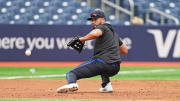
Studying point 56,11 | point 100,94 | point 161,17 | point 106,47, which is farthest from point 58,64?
point 106,47

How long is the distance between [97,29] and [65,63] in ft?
37.5

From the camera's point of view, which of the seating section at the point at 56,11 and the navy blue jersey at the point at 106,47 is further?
the seating section at the point at 56,11

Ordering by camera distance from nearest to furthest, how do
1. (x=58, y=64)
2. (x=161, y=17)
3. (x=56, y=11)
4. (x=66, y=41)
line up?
(x=58, y=64)
(x=66, y=41)
(x=161, y=17)
(x=56, y=11)

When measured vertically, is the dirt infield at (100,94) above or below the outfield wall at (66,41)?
below

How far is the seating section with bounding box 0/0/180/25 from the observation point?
71.4 feet

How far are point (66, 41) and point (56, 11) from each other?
2874 mm

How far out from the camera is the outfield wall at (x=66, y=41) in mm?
19625

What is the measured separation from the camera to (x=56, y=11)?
22047 mm

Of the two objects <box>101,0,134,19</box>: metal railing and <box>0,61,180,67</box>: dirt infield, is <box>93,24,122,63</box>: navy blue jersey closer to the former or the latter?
<box>0,61,180,67</box>: dirt infield

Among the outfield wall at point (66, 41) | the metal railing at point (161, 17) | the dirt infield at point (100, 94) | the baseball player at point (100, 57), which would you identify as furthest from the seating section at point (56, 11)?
the baseball player at point (100, 57)

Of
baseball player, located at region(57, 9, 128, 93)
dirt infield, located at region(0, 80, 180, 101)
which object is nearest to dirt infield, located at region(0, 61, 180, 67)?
dirt infield, located at region(0, 80, 180, 101)

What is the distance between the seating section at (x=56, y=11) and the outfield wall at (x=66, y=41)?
1.98 meters

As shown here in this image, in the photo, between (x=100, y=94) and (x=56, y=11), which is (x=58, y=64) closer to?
(x=56, y=11)

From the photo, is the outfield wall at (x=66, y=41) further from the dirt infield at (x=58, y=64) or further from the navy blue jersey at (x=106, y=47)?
the navy blue jersey at (x=106, y=47)
